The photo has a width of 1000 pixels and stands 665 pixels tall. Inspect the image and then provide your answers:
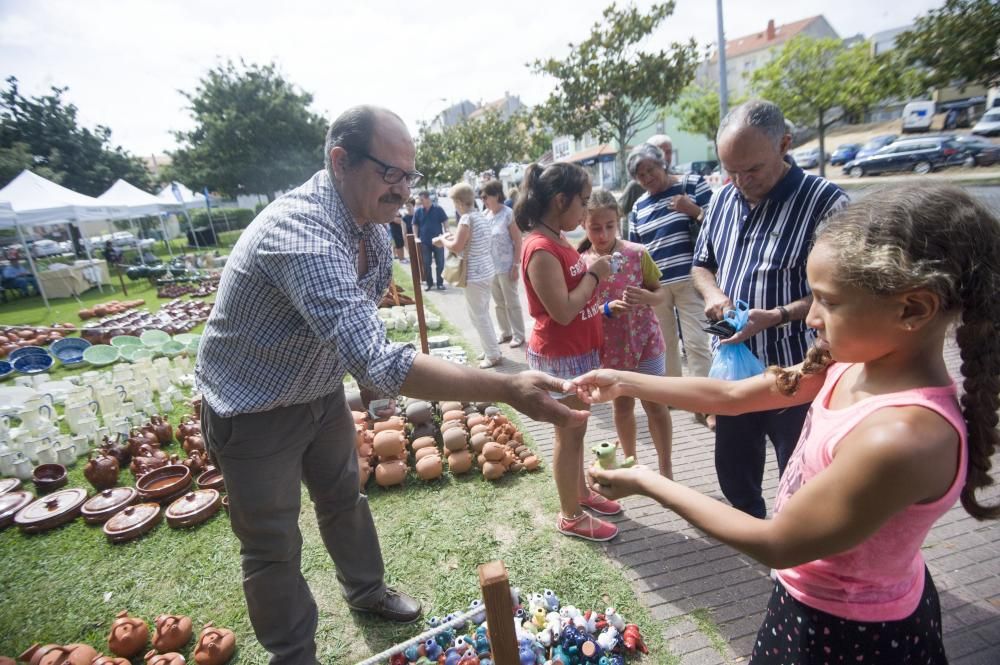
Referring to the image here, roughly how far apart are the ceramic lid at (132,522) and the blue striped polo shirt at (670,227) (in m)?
4.42

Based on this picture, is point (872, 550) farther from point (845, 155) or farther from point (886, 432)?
point (845, 155)

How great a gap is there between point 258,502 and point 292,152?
3667cm

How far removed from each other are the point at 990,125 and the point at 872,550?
1397 inches

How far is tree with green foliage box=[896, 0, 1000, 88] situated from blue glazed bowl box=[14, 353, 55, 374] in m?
18.0

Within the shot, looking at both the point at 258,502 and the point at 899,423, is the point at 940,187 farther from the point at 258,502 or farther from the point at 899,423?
the point at 258,502

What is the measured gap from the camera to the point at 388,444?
4.03 metres

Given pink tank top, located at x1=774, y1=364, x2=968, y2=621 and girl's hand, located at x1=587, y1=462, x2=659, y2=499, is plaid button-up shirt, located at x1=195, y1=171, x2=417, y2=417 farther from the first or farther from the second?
pink tank top, located at x1=774, y1=364, x2=968, y2=621

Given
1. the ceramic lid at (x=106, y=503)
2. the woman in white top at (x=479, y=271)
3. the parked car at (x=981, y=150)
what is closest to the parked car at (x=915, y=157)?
the parked car at (x=981, y=150)

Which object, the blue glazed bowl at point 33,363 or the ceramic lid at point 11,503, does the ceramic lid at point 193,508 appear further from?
the blue glazed bowl at point 33,363

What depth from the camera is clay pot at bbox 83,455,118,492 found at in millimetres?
4258

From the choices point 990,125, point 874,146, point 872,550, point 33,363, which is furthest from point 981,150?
point 33,363

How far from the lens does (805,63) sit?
20.2 metres

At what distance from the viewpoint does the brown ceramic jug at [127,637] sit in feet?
8.55

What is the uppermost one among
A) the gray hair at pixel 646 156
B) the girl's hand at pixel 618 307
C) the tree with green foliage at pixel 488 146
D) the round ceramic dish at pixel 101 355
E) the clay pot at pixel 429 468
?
the tree with green foliage at pixel 488 146
